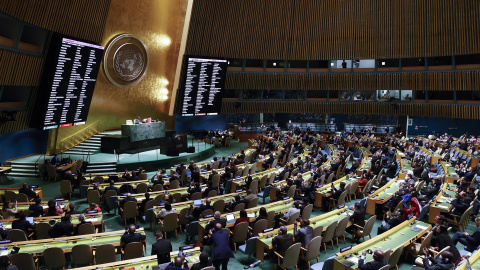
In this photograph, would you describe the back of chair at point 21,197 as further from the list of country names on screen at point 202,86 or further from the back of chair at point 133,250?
the list of country names on screen at point 202,86

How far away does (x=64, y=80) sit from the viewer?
49.8ft

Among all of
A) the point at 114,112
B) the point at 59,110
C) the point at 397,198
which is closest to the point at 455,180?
the point at 397,198

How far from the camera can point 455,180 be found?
13.6m

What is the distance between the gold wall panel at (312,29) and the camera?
2623 centimetres

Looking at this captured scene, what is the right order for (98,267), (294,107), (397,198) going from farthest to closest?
(294,107)
(397,198)
(98,267)

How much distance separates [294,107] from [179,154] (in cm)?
1316

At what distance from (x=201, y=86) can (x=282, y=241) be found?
16.2 m

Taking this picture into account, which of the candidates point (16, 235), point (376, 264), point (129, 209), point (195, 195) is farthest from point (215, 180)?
point (376, 264)

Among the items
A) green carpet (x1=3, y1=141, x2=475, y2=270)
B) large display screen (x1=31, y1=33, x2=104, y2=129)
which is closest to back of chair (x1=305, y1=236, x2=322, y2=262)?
green carpet (x1=3, y1=141, x2=475, y2=270)

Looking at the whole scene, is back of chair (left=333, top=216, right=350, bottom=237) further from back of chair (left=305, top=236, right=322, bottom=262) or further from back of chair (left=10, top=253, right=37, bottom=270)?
back of chair (left=10, top=253, right=37, bottom=270)

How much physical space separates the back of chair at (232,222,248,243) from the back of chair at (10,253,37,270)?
4059mm

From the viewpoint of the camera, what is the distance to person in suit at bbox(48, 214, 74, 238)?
788 centimetres

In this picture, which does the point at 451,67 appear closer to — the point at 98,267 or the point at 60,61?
the point at 60,61

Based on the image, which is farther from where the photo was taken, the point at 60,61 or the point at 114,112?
the point at 114,112
